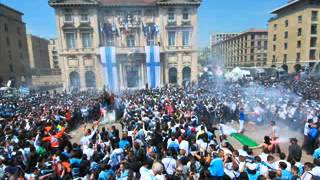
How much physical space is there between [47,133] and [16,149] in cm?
204

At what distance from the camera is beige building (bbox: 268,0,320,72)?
46.5 m

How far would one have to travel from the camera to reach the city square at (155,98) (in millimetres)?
6156

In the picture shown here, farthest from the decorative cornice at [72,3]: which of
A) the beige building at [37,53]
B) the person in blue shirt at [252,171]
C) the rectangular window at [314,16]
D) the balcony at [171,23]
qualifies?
the rectangular window at [314,16]

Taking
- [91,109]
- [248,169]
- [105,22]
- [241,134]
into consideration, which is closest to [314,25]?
[105,22]

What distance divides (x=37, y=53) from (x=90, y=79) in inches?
1946

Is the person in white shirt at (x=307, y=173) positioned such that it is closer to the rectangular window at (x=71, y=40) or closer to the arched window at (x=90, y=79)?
the arched window at (x=90, y=79)

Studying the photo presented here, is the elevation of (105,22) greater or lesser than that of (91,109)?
greater

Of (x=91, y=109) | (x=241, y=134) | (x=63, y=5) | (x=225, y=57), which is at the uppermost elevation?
(x=63, y=5)

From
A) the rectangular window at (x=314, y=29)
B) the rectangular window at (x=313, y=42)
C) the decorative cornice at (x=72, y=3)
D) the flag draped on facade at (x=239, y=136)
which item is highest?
the decorative cornice at (x=72, y=3)

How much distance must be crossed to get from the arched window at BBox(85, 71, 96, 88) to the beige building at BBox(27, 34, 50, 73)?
36.4 m

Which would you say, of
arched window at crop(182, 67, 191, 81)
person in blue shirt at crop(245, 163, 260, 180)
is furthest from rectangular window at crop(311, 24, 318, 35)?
person in blue shirt at crop(245, 163, 260, 180)

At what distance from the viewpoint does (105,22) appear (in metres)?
39.4

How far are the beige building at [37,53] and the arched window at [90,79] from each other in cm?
3635

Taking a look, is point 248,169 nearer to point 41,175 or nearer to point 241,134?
point 41,175
